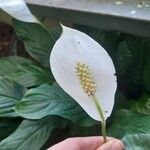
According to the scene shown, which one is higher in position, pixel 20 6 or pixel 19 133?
pixel 20 6

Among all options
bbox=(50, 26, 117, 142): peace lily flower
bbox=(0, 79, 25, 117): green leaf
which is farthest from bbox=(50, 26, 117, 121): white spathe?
bbox=(0, 79, 25, 117): green leaf

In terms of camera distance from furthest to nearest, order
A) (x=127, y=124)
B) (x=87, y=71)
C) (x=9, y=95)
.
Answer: (x=9, y=95) → (x=127, y=124) → (x=87, y=71)

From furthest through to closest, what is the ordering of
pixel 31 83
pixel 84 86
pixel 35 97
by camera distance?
pixel 31 83 → pixel 35 97 → pixel 84 86

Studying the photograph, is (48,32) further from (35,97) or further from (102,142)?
(102,142)

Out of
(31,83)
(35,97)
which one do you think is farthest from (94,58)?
(31,83)

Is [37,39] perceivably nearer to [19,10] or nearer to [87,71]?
[19,10]

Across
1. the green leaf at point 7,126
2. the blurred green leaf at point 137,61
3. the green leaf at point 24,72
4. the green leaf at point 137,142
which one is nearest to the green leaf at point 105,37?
the blurred green leaf at point 137,61

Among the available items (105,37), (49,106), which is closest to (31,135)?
(49,106)
